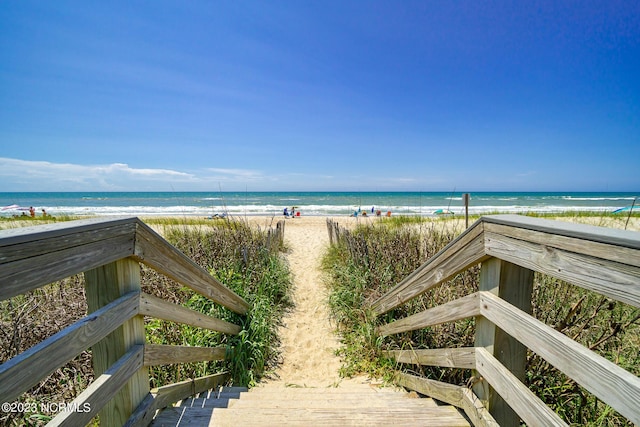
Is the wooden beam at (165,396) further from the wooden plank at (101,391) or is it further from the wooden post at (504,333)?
the wooden post at (504,333)

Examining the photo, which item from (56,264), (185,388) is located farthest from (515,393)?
(185,388)

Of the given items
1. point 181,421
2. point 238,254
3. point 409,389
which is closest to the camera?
point 181,421

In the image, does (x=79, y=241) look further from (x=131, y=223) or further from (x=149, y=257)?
(x=149, y=257)

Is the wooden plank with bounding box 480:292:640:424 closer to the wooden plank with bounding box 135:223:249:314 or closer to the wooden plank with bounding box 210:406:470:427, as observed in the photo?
the wooden plank with bounding box 210:406:470:427

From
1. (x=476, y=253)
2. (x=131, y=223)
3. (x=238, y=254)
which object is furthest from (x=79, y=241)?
(x=238, y=254)

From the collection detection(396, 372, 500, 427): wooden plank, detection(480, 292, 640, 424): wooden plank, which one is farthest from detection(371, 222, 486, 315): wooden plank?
detection(396, 372, 500, 427): wooden plank

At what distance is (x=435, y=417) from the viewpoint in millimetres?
1720

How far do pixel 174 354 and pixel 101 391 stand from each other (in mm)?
714

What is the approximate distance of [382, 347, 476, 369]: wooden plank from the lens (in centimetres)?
163

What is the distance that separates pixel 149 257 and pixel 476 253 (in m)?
1.75

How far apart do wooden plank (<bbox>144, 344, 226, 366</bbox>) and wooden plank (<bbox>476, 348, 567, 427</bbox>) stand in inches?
69.2

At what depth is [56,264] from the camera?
3.13 feet

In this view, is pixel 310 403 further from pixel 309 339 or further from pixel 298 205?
pixel 298 205

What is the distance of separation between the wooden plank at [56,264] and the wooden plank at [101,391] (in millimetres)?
454
